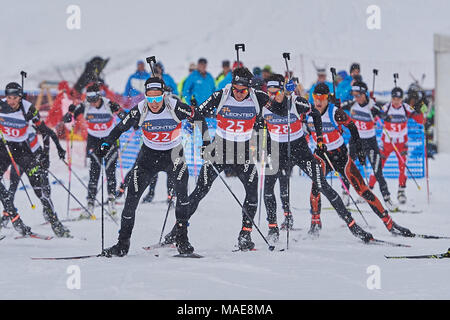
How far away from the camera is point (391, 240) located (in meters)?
7.66

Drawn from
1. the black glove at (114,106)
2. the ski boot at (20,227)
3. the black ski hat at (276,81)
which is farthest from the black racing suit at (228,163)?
the black glove at (114,106)

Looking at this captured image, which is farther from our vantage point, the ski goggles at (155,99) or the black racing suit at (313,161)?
the black racing suit at (313,161)

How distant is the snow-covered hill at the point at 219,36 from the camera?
1729 inches

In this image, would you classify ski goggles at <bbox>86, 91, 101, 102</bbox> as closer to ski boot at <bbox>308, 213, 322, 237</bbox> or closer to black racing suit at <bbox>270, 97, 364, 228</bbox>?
black racing suit at <bbox>270, 97, 364, 228</bbox>

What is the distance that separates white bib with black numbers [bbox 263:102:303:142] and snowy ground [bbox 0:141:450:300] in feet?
3.99

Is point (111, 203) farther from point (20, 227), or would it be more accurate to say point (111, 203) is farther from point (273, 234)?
point (273, 234)

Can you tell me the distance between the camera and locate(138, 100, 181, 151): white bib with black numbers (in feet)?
21.9

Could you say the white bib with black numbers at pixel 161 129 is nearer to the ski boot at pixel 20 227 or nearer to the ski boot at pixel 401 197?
the ski boot at pixel 20 227

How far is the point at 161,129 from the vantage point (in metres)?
6.69

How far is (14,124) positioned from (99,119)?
5.81 feet

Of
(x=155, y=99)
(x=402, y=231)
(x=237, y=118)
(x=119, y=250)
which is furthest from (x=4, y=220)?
(x=402, y=231)

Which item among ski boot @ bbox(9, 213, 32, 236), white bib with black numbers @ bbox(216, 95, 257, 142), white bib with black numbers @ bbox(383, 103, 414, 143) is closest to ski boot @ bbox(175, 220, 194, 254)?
white bib with black numbers @ bbox(216, 95, 257, 142)

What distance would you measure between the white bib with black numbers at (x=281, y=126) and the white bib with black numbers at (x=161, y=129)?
1.50 metres
